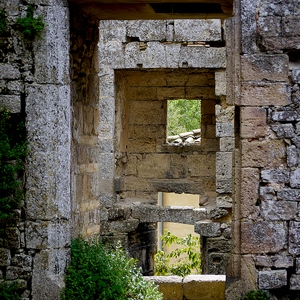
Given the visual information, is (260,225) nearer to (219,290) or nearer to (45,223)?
(45,223)

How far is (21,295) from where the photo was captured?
21.9 feet

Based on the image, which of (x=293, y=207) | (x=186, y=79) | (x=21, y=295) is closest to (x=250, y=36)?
(x=293, y=207)

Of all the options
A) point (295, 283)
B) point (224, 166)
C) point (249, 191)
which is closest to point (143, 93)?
point (224, 166)

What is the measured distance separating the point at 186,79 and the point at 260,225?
674 centimetres

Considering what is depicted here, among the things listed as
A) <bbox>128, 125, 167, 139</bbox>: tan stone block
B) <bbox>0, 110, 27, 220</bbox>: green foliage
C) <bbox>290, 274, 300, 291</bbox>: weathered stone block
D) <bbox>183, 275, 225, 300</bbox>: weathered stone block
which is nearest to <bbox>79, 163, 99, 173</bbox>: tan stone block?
<bbox>0, 110, 27, 220</bbox>: green foliage

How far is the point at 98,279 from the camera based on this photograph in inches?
264

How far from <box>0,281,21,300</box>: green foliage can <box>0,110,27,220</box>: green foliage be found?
0.63 metres

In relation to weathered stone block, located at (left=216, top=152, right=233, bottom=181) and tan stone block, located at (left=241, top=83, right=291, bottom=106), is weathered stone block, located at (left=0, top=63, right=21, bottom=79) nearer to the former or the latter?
tan stone block, located at (left=241, top=83, right=291, bottom=106)

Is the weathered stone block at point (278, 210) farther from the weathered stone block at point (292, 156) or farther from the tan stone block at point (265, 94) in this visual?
the tan stone block at point (265, 94)

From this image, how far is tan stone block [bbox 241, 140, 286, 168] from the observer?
21.3ft

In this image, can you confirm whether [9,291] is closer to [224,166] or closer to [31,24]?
[31,24]

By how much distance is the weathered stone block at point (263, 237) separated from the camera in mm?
6484

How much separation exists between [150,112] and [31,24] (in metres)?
6.74

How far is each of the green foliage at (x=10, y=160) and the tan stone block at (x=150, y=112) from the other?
21.6 feet
